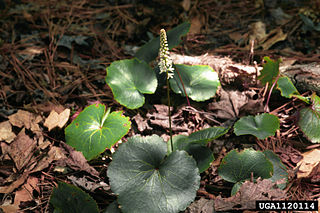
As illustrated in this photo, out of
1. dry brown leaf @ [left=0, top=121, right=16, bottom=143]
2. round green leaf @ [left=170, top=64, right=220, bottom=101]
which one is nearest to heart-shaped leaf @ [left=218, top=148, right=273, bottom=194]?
round green leaf @ [left=170, top=64, right=220, bottom=101]

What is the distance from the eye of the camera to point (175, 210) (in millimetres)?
1234

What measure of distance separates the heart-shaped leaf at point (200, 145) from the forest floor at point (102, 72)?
0.41 feet

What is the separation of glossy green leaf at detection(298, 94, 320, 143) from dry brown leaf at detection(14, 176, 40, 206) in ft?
5.60

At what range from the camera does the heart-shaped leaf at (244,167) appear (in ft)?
4.53

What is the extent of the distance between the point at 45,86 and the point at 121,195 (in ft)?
4.37

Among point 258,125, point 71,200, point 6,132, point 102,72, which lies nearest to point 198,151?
point 258,125

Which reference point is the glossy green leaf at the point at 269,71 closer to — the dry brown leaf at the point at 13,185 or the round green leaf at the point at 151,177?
the round green leaf at the point at 151,177

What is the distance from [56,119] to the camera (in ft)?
5.90

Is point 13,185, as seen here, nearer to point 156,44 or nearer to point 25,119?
point 25,119

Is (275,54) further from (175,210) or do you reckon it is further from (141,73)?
(175,210)

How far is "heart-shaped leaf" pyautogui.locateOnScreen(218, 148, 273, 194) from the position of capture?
4.53 ft

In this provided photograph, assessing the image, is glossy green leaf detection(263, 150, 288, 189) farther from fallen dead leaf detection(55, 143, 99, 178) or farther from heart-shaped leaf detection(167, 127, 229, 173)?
fallen dead leaf detection(55, 143, 99, 178)

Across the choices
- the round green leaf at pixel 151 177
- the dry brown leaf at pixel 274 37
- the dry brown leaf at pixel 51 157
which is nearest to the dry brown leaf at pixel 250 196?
the round green leaf at pixel 151 177

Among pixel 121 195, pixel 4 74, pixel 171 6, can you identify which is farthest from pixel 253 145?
pixel 4 74
